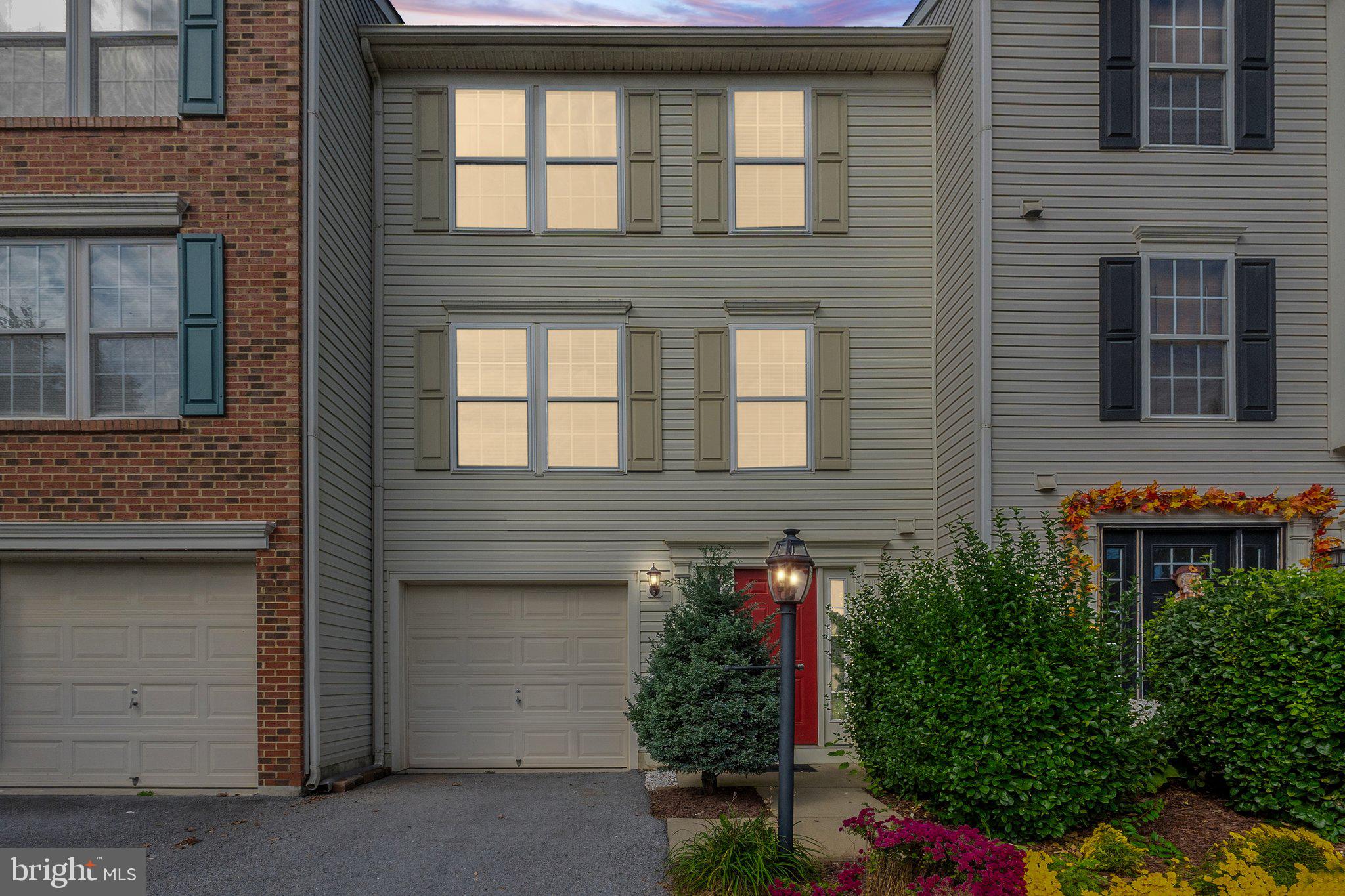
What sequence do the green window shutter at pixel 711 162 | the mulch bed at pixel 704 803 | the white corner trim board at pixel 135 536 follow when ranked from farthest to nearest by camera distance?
the green window shutter at pixel 711 162 → the white corner trim board at pixel 135 536 → the mulch bed at pixel 704 803

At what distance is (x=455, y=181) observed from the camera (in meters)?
11.2

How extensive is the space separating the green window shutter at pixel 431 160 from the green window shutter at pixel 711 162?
264 cm

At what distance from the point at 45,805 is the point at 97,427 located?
3152 mm

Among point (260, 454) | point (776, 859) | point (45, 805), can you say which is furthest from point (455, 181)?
point (776, 859)

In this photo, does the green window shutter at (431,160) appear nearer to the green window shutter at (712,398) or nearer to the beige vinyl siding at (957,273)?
the green window shutter at (712,398)

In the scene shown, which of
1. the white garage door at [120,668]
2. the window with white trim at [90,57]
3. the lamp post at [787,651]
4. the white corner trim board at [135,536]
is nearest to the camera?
the lamp post at [787,651]

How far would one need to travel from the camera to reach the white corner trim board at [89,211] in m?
9.11

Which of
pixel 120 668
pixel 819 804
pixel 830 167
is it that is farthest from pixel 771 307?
pixel 120 668

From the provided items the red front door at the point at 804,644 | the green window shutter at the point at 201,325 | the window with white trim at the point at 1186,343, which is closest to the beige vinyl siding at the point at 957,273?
the red front door at the point at 804,644

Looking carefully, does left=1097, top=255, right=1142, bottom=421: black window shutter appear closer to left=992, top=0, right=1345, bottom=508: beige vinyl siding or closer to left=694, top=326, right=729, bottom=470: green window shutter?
left=992, top=0, right=1345, bottom=508: beige vinyl siding

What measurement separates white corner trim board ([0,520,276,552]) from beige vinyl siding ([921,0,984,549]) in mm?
6431

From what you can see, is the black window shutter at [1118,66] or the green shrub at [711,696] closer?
the green shrub at [711,696]

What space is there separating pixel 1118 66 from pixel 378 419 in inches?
321

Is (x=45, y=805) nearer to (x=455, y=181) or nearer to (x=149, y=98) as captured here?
(x=149, y=98)
